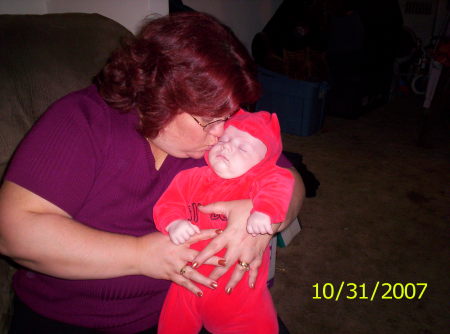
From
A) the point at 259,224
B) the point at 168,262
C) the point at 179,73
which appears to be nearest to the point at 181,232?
the point at 168,262

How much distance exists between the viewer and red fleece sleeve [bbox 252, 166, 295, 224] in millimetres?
943

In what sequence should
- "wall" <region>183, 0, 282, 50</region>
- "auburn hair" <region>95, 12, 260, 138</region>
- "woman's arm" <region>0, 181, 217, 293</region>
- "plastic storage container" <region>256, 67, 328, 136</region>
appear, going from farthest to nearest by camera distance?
1. "wall" <region>183, 0, 282, 50</region>
2. "plastic storage container" <region>256, 67, 328, 136</region>
3. "auburn hair" <region>95, 12, 260, 138</region>
4. "woman's arm" <region>0, 181, 217, 293</region>

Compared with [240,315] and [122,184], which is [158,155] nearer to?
[122,184]

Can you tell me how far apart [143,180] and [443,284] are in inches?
75.4

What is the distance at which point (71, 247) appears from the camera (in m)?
0.82

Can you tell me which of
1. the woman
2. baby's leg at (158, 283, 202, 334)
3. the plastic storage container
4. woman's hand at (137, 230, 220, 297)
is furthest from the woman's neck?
the plastic storage container

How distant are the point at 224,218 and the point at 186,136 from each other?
0.92ft

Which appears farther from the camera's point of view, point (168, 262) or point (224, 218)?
point (224, 218)

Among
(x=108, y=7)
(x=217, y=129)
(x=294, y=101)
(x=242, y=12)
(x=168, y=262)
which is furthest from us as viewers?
(x=242, y=12)

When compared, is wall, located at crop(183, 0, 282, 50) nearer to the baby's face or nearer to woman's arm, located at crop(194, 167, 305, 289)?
the baby's face

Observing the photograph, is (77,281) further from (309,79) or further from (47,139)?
(309,79)

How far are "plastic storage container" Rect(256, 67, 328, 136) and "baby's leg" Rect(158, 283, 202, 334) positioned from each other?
3.00 m

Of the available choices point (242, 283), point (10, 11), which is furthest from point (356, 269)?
point (10, 11)

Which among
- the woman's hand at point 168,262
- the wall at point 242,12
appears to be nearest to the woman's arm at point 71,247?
the woman's hand at point 168,262
